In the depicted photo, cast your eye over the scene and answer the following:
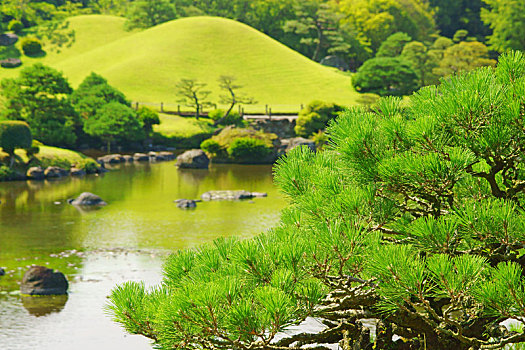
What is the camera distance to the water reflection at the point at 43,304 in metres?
13.2

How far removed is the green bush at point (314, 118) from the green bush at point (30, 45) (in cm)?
4029

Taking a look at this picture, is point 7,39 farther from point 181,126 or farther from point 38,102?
point 38,102

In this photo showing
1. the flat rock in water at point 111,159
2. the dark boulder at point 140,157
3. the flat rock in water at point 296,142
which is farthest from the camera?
the flat rock in water at point 296,142

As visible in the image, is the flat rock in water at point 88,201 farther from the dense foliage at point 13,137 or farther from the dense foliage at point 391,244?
the dense foliage at point 391,244

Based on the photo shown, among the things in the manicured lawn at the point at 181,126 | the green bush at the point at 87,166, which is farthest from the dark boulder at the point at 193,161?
the manicured lawn at the point at 181,126

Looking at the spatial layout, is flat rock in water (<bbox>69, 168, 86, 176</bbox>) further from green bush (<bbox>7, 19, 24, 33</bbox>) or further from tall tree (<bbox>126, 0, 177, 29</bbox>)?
tall tree (<bbox>126, 0, 177, 29</bbox>)

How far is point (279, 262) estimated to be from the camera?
3879 mm


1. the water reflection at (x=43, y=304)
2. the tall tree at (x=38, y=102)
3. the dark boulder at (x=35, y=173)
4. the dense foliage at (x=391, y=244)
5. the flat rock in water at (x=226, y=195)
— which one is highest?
the dense foliage at (x=391, y=244)

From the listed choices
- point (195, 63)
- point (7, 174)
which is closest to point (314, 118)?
point (7, 174)

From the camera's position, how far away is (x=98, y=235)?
65.6ft

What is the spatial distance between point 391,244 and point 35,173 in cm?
3265

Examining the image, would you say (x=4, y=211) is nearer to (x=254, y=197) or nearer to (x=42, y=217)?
(x=42, y=217)

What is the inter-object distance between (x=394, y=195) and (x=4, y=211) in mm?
22356

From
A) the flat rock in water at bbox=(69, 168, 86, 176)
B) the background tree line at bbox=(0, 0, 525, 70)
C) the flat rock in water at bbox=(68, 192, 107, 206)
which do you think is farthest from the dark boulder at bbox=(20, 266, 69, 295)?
the background tree line at bbox=(0, 0, 525, 70)
